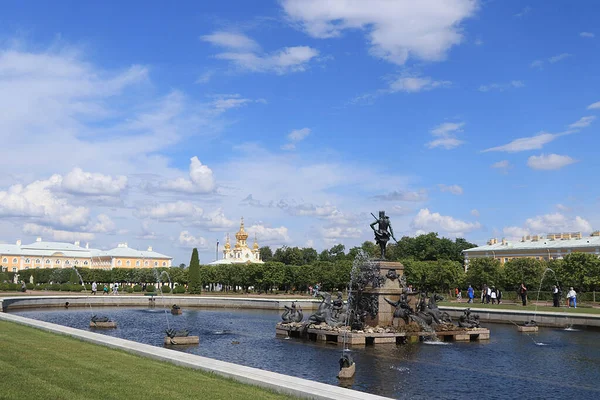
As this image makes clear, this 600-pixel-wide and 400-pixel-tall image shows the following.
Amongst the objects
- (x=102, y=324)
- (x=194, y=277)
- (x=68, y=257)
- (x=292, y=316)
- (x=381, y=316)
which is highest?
(x=68, y=257)

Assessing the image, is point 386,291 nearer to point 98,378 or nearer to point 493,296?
point 98,378

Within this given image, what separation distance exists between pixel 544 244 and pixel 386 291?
274ft

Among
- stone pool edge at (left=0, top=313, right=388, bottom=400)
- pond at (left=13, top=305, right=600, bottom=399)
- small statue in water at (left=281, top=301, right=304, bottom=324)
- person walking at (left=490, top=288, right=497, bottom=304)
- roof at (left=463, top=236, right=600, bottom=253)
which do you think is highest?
roof at (left=463, top=236, right=600, bottom=253)

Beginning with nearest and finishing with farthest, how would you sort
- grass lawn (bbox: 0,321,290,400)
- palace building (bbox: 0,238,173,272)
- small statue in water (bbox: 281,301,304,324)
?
grass lawn (bbox: 0,321,290,400), small statue in water (bbox: 281,301,304,324), palace building (bbox: 0,238,173,272)

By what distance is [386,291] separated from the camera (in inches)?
972

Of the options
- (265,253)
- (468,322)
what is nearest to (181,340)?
(468,322)

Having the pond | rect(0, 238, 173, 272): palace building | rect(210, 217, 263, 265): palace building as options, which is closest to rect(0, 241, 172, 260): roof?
rect(0, 238, 173, 272): palace building

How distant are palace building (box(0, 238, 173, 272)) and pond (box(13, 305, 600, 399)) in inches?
4663

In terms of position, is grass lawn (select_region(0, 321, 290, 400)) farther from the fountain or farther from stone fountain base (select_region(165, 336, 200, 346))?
the fountain

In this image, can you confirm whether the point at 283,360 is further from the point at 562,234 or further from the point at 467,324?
the point at 562,234

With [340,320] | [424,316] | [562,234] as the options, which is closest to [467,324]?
[424,316]

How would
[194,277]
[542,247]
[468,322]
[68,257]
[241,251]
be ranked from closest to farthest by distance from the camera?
[468,322] < [194,277] < [542,247] < [241,251] < [68,257]

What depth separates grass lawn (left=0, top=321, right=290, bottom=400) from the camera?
9.83 metres

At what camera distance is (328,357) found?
1889 centimetres
